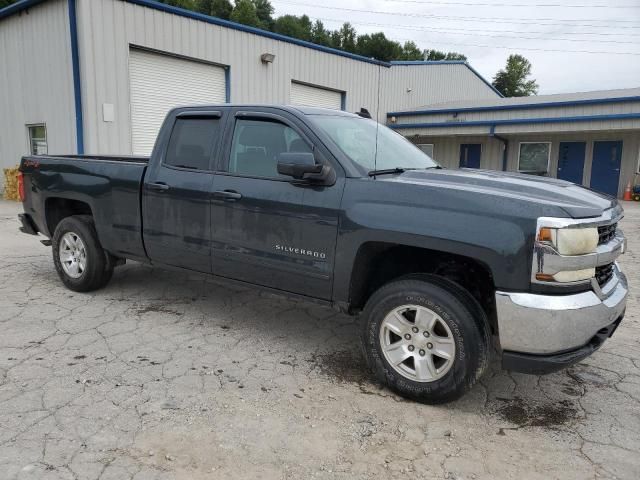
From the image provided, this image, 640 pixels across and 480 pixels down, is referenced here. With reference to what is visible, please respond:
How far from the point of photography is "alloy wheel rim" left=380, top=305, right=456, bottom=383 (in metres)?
3.09

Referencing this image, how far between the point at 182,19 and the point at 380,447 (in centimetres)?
1408

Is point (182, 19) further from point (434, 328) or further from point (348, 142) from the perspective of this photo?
point (434, 328)

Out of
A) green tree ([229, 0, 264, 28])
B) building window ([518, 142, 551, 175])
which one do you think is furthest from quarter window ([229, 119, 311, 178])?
green tree ([229, 0, 264, 28])

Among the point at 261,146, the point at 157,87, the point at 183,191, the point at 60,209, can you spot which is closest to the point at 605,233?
the point at 261,146

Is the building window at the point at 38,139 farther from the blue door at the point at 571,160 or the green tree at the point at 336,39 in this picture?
the green tree at the point at 336,39

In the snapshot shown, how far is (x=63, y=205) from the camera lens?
220 inches

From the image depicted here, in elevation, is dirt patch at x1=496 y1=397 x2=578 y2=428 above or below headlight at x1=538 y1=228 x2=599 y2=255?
below

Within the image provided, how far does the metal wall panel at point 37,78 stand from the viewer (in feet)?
42.2

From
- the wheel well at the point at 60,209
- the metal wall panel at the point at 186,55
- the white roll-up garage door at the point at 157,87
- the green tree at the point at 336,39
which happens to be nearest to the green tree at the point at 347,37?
the green tree at the point at 336,39

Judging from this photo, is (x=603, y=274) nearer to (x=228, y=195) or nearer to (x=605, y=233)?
(x=605, y=233)

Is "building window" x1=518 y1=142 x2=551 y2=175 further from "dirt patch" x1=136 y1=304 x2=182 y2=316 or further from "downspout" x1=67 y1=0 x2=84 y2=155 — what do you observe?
"dirt patch" x1=136 y1=304 x2=182 y2=316

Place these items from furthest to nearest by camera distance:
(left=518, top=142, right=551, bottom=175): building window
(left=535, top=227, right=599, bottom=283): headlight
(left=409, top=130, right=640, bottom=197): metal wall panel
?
(left=518, top=142, right=551, bottom=175): building window < (left=409, top=130, right=640, bottom=197): metal wall panel < (left=535, top=227, right=599, bottom=283): headlight

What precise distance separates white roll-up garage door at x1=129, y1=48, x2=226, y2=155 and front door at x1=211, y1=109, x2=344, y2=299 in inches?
386

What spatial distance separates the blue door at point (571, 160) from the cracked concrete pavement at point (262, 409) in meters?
17.6
